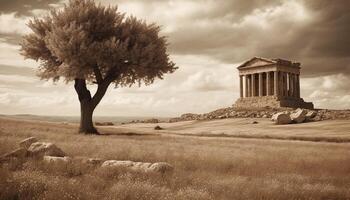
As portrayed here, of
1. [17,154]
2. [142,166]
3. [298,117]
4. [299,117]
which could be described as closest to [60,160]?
[17,154]

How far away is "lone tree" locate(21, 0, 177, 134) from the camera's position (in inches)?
1207

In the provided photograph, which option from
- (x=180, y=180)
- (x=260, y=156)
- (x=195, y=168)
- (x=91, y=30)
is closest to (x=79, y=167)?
(x=180, y=180)

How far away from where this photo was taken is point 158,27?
1389 inches

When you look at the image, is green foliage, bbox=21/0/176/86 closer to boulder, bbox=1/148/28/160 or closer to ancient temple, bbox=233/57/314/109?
boulder, bbox=1/148/28/160

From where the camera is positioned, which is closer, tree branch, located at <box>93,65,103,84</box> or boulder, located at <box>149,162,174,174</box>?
boulder, located at <box>149,162,174,174</box>

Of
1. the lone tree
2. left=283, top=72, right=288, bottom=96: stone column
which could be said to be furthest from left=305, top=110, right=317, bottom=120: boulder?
left=283, top=72, right=288, bottom=96: stone column

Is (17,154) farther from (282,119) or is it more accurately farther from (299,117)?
(299,117)

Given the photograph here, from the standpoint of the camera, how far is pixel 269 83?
8100 cm

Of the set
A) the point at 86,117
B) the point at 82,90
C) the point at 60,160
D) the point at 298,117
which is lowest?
the point at 60,160

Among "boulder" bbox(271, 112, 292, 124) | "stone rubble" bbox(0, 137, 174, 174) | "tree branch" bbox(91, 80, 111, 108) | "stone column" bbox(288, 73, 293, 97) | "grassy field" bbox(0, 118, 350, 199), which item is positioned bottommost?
"grassy field" bbox(0, 118, 350, 199)

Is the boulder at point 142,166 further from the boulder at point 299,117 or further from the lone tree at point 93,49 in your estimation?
the boulder at point 299,117

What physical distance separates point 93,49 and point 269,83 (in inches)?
2247

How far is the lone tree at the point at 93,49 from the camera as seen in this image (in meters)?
30.7

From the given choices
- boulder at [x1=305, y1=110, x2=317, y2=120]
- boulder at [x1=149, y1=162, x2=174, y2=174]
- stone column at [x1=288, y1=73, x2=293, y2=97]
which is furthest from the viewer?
stone column at [x1=288, y1=73, x2=293, y2=97]
